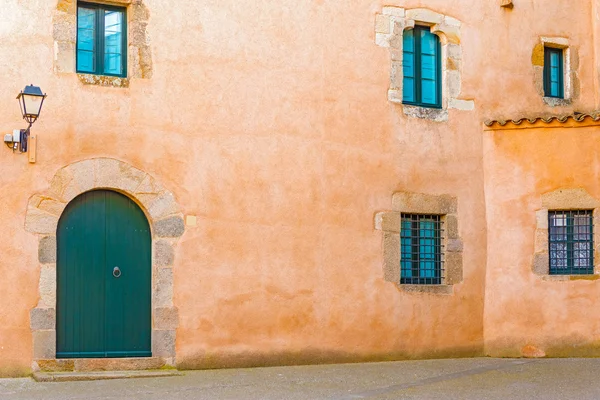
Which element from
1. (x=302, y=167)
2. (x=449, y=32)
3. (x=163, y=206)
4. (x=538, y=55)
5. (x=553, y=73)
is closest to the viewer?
(x=163, y=206)

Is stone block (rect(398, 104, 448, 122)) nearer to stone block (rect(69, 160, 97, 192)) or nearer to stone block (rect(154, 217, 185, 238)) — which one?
stone block (rect(154, 217, 185, 238))

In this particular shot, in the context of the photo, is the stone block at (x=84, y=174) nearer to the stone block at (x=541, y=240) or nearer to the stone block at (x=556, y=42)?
the stone block at (x=541, y=240)

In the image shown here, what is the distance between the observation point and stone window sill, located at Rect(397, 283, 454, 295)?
1134cm

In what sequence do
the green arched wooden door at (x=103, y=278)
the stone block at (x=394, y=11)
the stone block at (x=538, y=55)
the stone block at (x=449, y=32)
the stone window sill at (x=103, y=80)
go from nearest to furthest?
the green arched wooden door at (x=103, y=278) → the stone window sill at (x=103, y=80) → the stone block at (x=394, y=11) → the stone block at (x=449, y=32) → the stone block at (x=538, y=55)

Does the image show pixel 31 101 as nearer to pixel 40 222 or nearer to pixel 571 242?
pixel 40 222

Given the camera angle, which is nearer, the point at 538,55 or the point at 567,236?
the point at 567,236

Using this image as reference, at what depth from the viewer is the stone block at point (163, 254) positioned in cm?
991

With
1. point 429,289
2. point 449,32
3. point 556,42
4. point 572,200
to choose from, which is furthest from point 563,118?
point 429,289

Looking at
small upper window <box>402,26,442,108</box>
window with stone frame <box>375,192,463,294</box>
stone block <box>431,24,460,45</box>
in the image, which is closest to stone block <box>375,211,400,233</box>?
window with stone frame <box>375,192,463,294</box>

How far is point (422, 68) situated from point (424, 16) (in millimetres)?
658

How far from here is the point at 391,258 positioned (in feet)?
37.0

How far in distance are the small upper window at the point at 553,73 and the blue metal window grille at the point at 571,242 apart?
75.1 inches

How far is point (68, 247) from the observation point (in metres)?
9.62

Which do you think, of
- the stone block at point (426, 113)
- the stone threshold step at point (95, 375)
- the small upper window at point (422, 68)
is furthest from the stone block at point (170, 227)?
the small upper window at point (422, 68)
